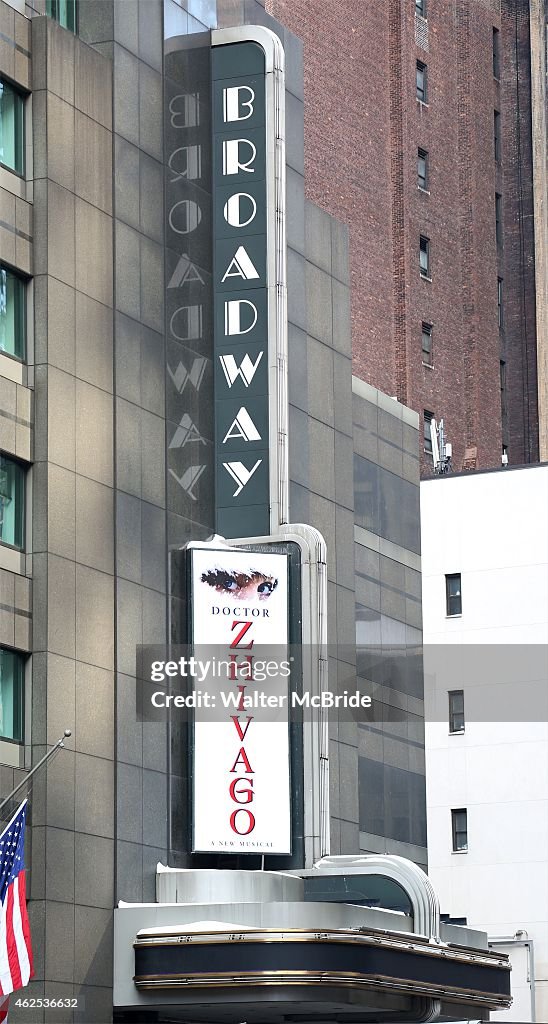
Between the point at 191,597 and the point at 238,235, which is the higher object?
the point at 238,235

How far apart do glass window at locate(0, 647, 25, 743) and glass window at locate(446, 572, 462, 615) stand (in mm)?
37329

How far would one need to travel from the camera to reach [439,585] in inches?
2766

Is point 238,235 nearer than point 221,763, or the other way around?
point 221,763

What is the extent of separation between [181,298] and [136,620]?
668cm

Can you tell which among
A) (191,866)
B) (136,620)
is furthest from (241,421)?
(191,866)

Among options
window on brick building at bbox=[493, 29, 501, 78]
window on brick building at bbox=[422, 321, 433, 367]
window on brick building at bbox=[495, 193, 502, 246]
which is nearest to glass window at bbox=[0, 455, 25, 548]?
window on brick building at bbox=[422, 321, 433, 367]

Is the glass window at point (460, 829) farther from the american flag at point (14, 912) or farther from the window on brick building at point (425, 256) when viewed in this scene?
the american flag at point (14, 912)

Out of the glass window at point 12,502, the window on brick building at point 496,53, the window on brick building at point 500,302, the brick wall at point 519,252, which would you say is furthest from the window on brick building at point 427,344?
the glass window at point 12,502

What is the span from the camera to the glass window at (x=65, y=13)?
37844mm

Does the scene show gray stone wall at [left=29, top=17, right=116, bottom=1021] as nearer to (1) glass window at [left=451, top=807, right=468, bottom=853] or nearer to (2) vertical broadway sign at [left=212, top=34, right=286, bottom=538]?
(2) vertical broadway sign at [left=212, top=34, right=286, bottom=538]

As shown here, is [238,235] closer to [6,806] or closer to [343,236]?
[343,236]

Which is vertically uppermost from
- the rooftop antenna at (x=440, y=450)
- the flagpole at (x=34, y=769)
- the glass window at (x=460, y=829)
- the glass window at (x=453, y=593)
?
the rooftop antenna at (x=440, y=450)

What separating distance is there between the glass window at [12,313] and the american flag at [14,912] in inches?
330

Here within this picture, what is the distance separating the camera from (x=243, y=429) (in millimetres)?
39500
